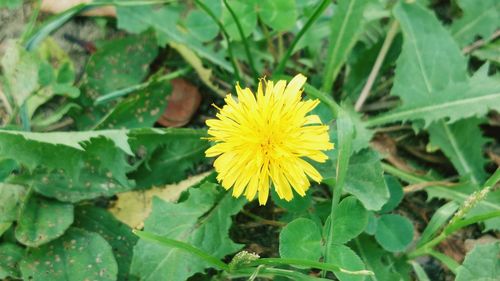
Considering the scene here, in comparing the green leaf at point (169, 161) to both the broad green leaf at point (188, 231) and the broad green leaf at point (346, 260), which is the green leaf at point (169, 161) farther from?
the broad green leaf at point (346, 260)

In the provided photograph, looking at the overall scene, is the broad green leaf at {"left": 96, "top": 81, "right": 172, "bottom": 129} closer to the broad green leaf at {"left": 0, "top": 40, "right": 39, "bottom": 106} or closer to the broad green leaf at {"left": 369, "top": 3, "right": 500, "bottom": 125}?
the broad green leaf at {"left": 0, "top": 40, "right": 39, "bottom": 106}

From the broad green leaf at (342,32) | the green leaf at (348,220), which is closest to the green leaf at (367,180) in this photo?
the green leaf at (348,220)

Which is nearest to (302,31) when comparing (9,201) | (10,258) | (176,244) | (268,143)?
(268,143)

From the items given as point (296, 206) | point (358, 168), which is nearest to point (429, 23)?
point (358, 168)

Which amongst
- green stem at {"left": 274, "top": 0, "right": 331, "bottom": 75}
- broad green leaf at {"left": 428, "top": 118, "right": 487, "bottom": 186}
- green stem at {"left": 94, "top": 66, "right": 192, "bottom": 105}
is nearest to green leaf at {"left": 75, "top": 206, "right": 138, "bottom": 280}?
green stem at {"left": 94, "top": 66, "right": 192, "bottom": 105}

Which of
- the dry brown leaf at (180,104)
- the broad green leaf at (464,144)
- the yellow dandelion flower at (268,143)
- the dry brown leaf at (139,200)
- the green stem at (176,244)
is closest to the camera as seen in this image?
the green stem at (176,244)
